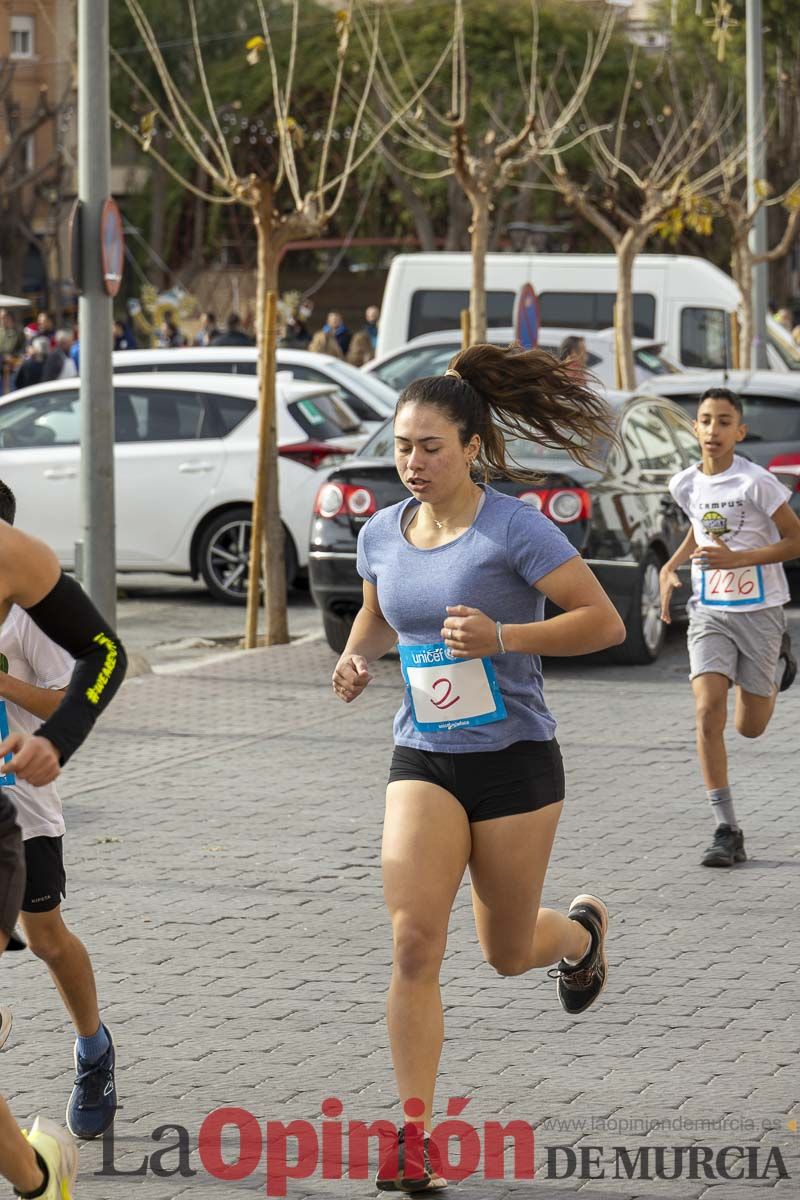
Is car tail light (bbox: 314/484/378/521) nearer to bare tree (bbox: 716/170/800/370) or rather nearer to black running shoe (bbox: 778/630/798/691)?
→ black running shoe (bbox: 778/630/798/691)

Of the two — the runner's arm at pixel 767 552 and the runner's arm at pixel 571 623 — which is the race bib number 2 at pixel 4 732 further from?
the runner's arm at pixel 767 552

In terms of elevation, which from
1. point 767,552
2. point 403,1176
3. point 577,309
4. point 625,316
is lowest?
point 403,1176

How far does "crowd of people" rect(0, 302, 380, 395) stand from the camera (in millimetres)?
27328

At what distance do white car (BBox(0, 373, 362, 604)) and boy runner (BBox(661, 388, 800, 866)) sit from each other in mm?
7500

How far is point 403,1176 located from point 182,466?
37.6 feet

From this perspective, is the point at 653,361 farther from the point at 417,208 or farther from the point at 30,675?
the point at 417,208

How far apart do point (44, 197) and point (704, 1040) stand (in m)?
57.0

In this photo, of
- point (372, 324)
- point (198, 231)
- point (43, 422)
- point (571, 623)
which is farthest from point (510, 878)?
point (198, 231)

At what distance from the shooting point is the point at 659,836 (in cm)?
831

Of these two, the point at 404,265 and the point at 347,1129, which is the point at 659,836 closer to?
the point at 347,1129

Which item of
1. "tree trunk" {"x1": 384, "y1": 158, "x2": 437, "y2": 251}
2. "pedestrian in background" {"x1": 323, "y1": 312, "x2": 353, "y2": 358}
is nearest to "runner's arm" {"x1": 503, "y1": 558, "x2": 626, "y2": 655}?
"pedestrian in background" {"x1": 323, "y1": 312, "x2": 353, "y2": 358}

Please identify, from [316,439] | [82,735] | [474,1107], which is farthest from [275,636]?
[82,735]

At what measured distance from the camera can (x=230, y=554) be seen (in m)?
15.8

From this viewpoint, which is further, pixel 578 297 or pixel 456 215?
pixel 456 215
